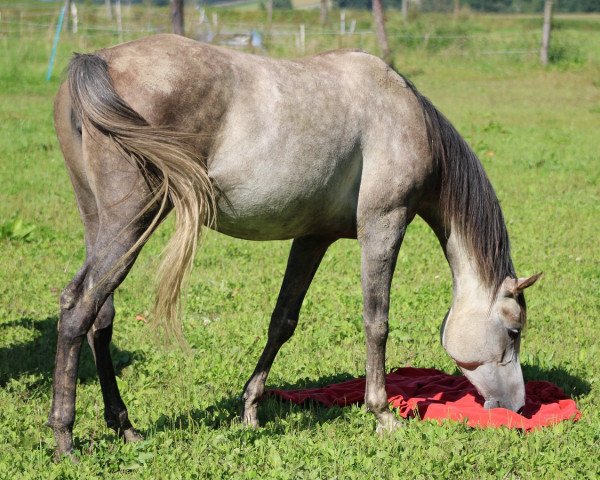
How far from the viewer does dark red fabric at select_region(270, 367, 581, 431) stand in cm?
542

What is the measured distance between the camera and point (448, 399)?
5.93 meters

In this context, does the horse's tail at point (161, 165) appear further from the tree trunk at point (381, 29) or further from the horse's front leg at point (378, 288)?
the tree trunk at point (381, 29)

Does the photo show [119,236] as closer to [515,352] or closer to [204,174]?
[204,174]

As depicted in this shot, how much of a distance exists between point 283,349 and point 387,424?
173 cm

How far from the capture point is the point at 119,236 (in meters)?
4.35

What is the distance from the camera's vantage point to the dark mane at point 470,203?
17.6ft

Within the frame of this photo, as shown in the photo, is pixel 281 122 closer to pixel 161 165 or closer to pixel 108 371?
pixel 161 165

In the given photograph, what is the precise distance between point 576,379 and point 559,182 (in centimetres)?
713

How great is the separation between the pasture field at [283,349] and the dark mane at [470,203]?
1.01 meters

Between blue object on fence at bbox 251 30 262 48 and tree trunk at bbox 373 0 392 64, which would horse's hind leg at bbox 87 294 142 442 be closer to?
tree trunk at bbox 373 0 392 64

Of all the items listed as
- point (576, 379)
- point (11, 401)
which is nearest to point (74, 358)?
point (11, 401)

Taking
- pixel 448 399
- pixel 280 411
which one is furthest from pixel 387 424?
pixel 448 399

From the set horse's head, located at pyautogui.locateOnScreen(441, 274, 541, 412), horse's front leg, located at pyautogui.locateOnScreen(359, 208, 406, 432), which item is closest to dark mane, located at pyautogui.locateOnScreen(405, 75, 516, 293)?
horse's head, located at pyautogui.locateOnScreen(441, 274, 541, 412)

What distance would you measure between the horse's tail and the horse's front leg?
1.07 metres
